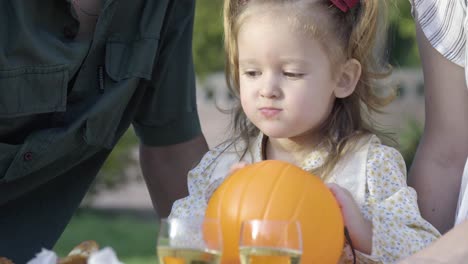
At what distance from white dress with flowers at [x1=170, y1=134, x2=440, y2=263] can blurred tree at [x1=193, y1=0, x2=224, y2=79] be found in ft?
41.9

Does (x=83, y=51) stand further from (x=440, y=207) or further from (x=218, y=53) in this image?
(x=218, y=53)

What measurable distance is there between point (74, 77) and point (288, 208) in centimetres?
129

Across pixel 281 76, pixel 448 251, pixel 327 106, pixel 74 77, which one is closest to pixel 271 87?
pixel 281 76

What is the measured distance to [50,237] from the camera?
3988 mm

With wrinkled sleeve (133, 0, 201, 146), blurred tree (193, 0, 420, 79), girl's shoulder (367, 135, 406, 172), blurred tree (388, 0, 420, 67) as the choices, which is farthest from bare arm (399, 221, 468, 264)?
blurred tree (193, 0, 420, 79)

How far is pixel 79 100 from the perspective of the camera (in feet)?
12.4

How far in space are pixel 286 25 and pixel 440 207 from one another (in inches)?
31.2

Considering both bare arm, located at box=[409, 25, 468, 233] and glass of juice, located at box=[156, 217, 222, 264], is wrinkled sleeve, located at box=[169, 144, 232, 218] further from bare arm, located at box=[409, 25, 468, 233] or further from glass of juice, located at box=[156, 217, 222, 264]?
glass of juice, located at box=[156, 217, 222, 264]

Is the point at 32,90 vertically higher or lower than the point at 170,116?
higher

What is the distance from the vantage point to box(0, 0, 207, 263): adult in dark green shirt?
3588 millimetres

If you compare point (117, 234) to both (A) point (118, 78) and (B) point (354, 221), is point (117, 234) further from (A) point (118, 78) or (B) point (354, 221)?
(B) point (354, 221)

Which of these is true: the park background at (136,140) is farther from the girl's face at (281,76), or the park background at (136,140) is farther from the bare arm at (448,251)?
the bare arm at (448,251)

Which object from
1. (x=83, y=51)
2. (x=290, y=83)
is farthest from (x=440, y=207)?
(x=83, y=51)

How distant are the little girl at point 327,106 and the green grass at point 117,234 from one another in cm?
805
